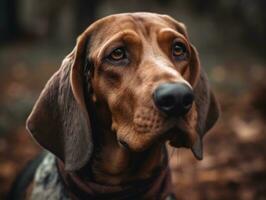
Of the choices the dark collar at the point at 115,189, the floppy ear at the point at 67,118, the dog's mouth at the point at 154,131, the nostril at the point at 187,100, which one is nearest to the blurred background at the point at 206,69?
the dark collar at the point at 115,189

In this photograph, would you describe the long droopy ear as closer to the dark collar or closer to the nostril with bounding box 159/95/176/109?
the dark collar

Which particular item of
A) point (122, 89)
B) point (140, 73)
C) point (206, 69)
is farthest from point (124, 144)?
point (206, 69)

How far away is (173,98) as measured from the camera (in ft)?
14.4

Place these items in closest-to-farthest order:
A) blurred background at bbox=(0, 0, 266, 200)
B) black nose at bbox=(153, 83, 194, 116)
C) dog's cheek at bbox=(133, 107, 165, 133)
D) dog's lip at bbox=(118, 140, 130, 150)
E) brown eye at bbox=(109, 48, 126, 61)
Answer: black nose at bbox=(153, 83, 194, 116)
dog's cheek at bbox=(133, 107, 165, 133)
dog's lip at bbox=(118, 140, 130, 150)
brown eye at bbox=(109, 48, 126, 61)
blurred background at bbox=(0, 0, 266, 200)

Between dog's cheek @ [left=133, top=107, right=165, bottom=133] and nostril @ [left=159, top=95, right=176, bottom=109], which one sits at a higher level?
nostril @ [left=159, top=95, right=176, bottom=109]

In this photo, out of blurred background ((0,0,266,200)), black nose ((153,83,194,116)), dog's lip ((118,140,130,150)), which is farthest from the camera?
blurred background ((0,0,266,200))

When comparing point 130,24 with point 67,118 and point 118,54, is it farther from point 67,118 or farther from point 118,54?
point 67,118

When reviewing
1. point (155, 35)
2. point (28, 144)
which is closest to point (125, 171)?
point (155, 35)

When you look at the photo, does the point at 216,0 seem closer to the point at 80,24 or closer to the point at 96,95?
the point at 80,24

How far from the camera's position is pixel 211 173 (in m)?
8.54

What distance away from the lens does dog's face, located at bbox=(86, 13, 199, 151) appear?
179 inches

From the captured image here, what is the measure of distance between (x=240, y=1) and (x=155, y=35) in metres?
11.1

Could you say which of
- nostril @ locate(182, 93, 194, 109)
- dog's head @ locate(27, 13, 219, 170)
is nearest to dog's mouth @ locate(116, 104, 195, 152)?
dog's head @ locate(27, 13, 219, 170)

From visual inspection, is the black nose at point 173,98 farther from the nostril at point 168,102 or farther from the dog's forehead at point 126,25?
the dog's forehead at point 126,25
